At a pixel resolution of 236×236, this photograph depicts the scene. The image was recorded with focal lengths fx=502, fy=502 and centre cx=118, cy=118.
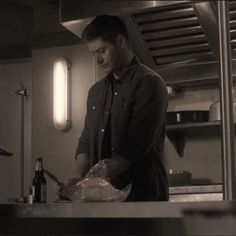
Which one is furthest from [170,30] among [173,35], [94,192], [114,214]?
[114,214]

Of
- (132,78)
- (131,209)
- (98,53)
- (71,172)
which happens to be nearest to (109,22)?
(98,53)

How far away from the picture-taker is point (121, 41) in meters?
2.21

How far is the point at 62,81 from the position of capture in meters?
2.66

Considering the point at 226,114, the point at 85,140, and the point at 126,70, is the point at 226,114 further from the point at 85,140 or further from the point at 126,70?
the point at 85,140

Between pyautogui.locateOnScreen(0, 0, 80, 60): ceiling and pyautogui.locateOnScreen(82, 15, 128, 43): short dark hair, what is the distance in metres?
0.37

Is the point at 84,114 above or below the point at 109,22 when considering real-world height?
below

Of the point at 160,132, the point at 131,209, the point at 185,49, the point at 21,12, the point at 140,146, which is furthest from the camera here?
the point at 21,12

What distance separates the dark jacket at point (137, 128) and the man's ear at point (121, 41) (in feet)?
0.28

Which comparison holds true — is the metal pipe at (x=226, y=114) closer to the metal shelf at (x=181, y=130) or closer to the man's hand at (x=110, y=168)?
the man's hand at (x=110, y=168)

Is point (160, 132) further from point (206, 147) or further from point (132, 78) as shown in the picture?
point (206, 147)

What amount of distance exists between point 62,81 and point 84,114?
0.22 metres

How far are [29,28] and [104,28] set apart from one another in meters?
0.96

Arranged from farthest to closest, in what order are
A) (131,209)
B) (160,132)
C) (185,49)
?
(185,49), (160,132), (131,209)

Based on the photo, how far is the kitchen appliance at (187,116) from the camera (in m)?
2.46
